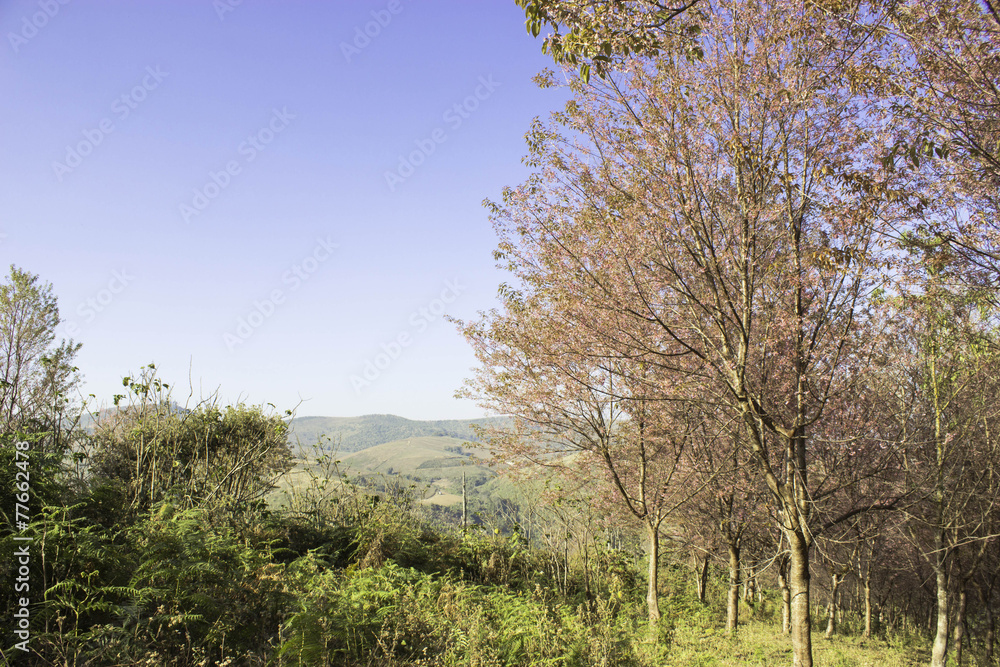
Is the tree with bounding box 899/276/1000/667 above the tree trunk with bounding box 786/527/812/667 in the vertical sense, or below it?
above

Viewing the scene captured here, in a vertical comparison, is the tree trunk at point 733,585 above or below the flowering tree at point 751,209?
below

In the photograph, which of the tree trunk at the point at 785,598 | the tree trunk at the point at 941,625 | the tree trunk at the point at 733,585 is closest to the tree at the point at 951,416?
the tree trunk at the point at 941,625

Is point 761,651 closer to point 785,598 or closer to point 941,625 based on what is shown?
point 785,598

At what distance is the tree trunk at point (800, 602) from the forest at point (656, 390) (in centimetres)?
4

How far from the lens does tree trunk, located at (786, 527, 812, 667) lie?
552 centimetres

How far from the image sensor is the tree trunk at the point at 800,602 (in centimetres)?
552

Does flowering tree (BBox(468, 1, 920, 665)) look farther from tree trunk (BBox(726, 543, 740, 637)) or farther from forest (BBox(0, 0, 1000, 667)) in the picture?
tree trunk (BBox(726, 543, 740, 637))

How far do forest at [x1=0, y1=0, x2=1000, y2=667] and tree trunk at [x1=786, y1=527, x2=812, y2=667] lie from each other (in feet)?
0.12

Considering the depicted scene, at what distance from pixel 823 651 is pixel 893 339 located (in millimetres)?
7642

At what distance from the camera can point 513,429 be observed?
33.7ft

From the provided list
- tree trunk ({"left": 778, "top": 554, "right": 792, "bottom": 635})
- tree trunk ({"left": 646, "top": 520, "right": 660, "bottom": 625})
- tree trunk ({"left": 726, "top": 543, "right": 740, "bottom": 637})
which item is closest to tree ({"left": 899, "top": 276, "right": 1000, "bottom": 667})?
tree trunk ({"left": 778, "top": 554, "right": 792, "bottom": 635})

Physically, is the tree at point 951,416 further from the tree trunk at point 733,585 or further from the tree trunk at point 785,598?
the tree trunk at point 733,585

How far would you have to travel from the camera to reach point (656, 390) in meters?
7.18

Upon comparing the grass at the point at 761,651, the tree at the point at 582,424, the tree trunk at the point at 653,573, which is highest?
the tree at the point at 582,424
